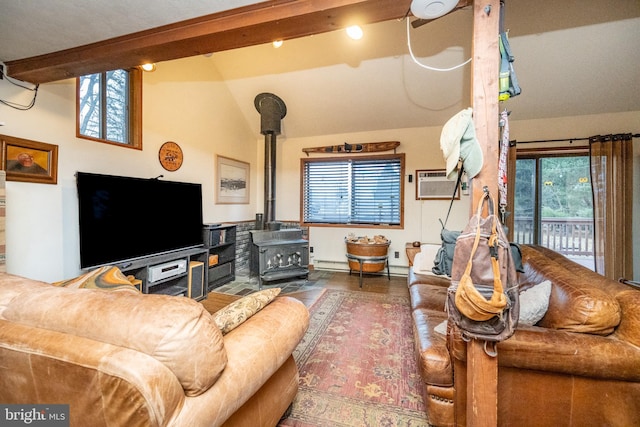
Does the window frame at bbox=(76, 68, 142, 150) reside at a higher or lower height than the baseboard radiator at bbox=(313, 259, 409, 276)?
higher

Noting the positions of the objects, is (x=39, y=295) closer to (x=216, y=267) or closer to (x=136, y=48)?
(x=136, y=48)

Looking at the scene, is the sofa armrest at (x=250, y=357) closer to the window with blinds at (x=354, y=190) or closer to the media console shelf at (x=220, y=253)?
the media console shelf at (x=220, y=253)

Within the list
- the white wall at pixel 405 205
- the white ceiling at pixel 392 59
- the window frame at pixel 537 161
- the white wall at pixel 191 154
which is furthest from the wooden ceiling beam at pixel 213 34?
the window frame at pixel 537 161

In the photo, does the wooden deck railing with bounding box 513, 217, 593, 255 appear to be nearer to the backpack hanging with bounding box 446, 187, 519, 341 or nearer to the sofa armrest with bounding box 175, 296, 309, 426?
the backpack hanging with bounding box 446, 187, 519, 341

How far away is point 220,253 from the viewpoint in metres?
3.94

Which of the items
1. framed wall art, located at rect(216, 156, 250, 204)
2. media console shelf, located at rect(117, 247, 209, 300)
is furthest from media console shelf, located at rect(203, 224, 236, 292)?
framed wall art, located at rect(216, 156, 250, 204)

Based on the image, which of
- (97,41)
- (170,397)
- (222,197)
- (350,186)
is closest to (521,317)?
(170,397)

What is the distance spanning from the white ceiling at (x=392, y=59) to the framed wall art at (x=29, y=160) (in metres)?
0.60

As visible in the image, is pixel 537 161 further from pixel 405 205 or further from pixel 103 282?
pixel 103 282

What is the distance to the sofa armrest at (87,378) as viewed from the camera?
706 millimetres

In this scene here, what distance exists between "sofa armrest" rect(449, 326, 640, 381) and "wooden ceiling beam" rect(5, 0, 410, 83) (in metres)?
1.70

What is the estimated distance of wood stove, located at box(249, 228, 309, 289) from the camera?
3709 millimetres

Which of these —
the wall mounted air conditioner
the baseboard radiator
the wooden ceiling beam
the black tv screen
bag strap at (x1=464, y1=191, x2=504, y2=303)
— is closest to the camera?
bag strap at (x1=464, y1=191, x2=504, y2=303)

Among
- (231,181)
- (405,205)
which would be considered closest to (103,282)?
(231,181)
